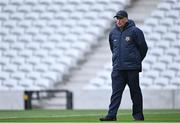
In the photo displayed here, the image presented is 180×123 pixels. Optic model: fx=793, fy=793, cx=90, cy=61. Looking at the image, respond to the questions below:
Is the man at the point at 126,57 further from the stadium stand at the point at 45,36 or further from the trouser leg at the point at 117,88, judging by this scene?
the stadium stand at the point at 45,36

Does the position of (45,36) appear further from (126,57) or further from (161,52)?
(126,57)

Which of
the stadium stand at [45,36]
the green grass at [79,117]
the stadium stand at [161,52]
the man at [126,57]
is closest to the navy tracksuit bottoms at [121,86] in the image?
the man at [126,57]

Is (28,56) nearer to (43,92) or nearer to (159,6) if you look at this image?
(43,92)

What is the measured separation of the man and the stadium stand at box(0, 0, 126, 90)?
40.4 ft

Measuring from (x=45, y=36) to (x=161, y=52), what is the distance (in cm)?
412

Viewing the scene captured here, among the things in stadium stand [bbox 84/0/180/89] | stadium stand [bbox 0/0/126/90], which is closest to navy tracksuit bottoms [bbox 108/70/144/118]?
stadium stand [bbox 84/0/180/89]

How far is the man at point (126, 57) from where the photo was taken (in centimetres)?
1320

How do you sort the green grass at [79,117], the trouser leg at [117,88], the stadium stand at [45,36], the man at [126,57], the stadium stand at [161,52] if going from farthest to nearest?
the stadium stand at [45,36] < the stadium stand at [161,52] < the green grass at [79,117] < the trouser leg at [117,88] < the man at [126,57]

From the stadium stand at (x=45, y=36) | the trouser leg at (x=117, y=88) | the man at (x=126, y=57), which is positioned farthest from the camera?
the stadium stand at (x=45, y=36)

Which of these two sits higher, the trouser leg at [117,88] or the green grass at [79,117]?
the trouser leg at [117,88]

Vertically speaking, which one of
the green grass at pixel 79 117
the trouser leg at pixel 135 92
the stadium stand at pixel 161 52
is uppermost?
the stadium stand at pixel 161 52

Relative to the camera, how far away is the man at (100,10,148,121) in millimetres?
13203

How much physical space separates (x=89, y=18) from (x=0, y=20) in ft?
11.0

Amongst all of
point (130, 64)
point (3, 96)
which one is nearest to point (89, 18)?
point (3, 96)
